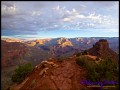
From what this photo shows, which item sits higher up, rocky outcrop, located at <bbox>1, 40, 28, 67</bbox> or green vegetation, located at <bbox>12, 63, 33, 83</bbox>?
green vegetation, located at <bbox>12, 63, 33, 83</bbox>

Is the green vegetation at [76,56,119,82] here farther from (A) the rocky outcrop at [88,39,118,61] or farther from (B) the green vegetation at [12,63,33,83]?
(A) the rocky outcrop at [88,39,118,61]

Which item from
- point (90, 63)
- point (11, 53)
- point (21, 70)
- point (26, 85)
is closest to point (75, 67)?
point (90, 63)

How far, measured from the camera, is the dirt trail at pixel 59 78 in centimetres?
1911

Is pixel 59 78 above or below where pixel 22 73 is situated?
above

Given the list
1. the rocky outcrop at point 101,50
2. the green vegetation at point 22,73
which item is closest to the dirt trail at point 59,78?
the green vegetation at point 22,73

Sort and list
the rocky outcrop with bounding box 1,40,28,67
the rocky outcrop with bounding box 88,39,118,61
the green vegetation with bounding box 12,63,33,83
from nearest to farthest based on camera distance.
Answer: the green vegetation with bounding box 12,63,33,83, the rocky outcrop with bounding box 88,39,118,61, the rocky outcrop with bounding box 1,40,28,67

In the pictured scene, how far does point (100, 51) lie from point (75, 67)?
27963 mm

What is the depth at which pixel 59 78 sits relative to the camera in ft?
66.2

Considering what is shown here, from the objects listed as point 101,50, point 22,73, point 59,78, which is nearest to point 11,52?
point 101,50

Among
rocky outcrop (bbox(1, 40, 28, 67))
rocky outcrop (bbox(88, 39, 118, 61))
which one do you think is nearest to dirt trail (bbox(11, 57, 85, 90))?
rocky outcrop (bbox(88, 39, 118, 61))

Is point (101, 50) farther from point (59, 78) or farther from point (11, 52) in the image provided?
point (11, 52)

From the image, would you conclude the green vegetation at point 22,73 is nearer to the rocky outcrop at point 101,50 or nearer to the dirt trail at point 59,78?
the dirt trail at point 59,78

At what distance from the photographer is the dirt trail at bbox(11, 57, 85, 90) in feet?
62.7

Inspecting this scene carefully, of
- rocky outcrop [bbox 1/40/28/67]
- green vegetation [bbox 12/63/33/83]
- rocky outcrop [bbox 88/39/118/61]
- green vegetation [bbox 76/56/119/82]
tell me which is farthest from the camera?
rocky outcrop [bbox 1/40/28/67]
